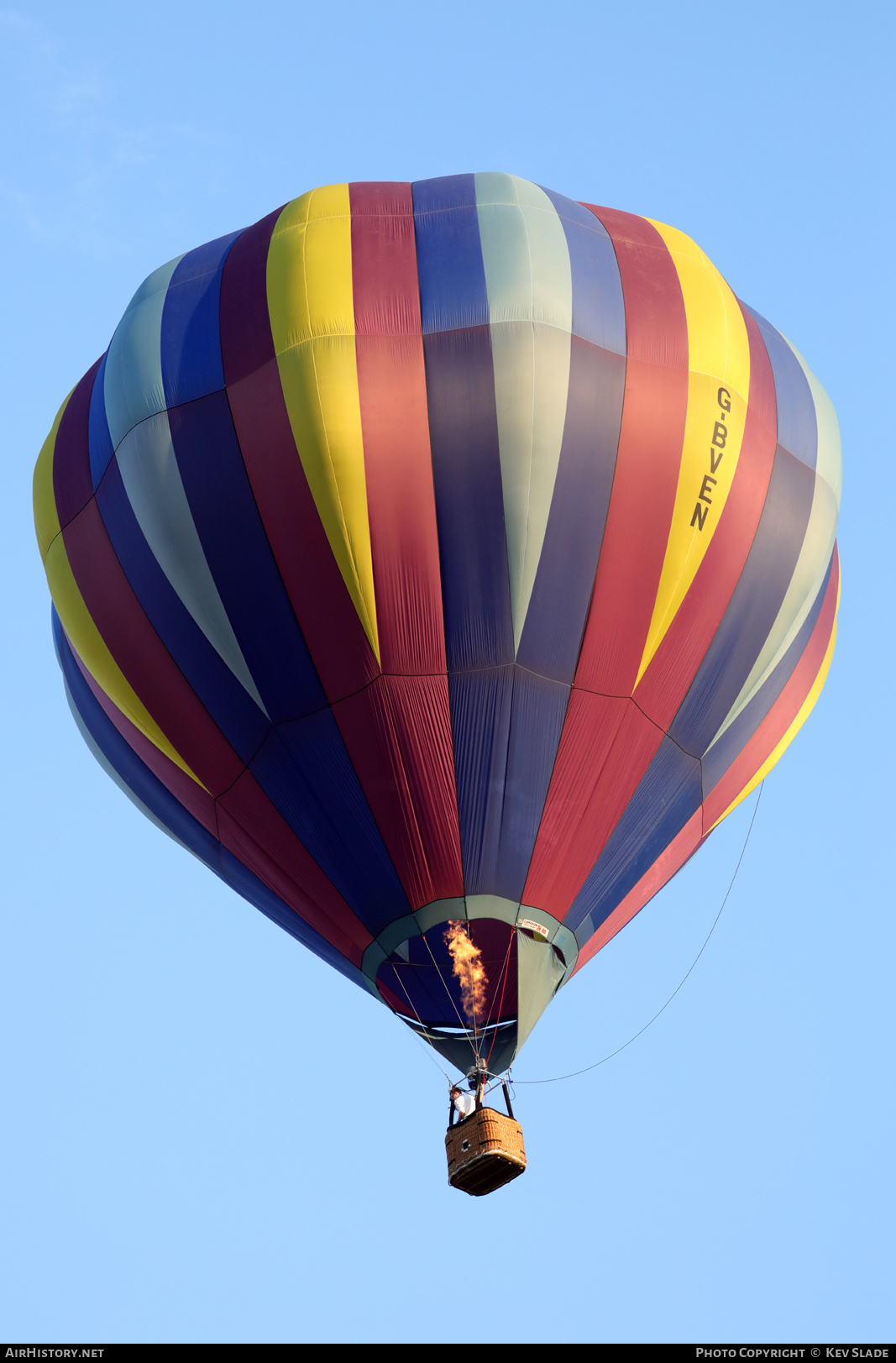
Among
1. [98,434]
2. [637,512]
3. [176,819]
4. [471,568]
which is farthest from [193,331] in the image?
[176,819]

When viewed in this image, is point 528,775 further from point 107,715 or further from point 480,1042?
point 107,715

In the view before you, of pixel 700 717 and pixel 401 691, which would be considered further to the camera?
pixel 700 717

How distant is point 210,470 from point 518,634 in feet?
7.59

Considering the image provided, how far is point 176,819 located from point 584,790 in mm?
3413

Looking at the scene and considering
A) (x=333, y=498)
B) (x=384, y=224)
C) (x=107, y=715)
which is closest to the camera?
(x=333, y=498)

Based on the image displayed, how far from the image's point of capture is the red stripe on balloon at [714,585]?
14461 mm

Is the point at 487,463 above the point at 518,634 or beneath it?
above

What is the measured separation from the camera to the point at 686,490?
1438 centimetres

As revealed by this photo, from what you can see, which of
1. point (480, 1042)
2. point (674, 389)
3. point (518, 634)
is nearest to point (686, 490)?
point (674, 389)

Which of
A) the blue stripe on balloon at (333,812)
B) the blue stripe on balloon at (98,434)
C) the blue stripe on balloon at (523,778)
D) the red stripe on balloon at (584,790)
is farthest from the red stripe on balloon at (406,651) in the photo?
the blue stripe on balloon at (98,434)

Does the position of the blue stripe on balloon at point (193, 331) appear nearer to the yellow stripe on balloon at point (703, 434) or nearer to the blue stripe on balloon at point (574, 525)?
the blue stripe on balloon at point (574, 525)

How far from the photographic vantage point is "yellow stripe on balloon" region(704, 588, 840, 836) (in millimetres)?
16359

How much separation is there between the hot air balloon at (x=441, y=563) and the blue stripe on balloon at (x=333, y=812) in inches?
0.8

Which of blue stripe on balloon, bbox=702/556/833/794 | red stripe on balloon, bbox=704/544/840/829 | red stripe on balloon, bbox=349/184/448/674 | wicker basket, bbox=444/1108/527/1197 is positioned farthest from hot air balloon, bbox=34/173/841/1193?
wicker basket, bbox=444/1108/527/1197
